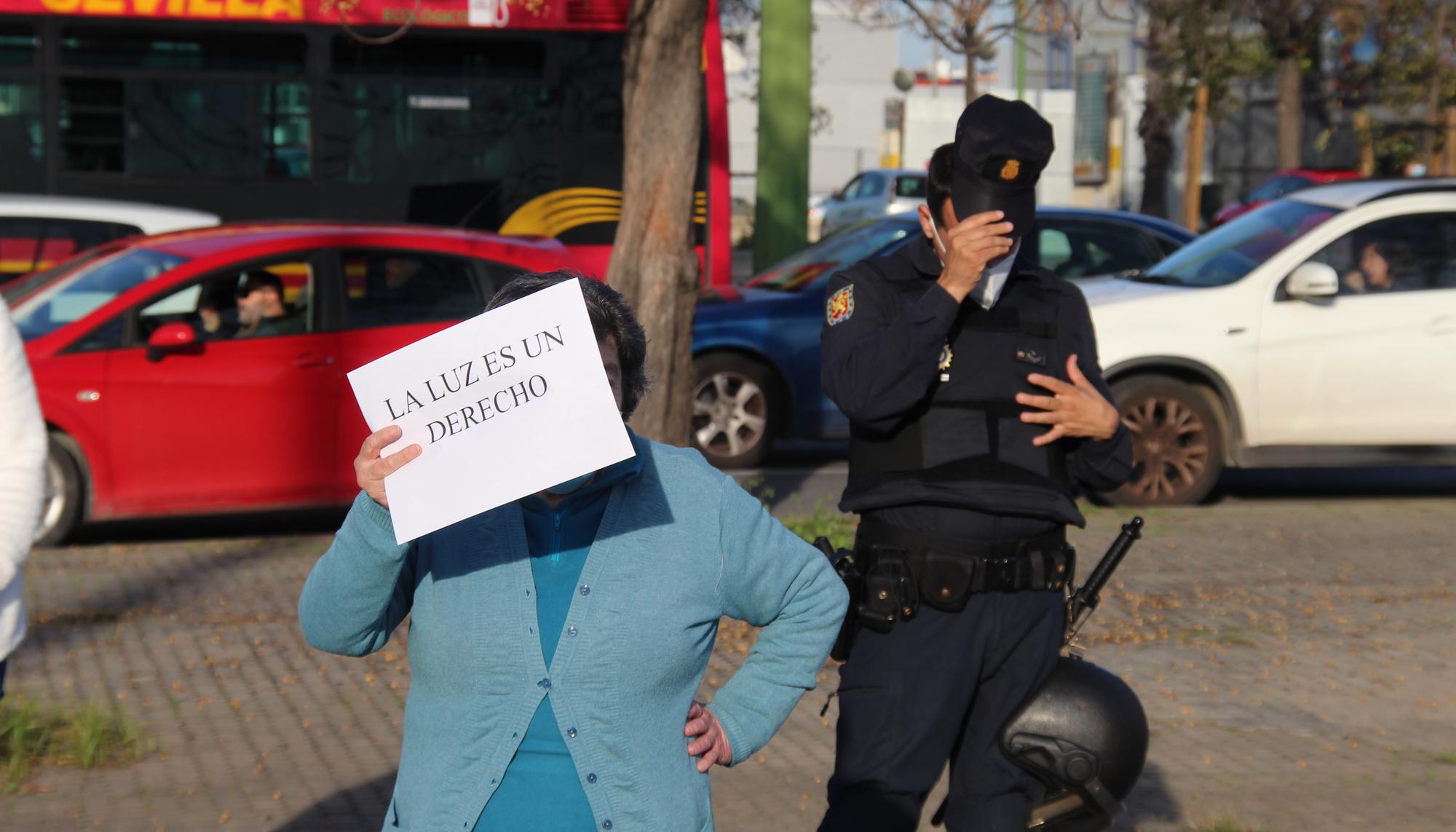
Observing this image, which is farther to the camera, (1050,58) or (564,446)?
(1050,58)

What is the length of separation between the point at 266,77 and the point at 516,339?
11965 mm

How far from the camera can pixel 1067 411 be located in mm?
3516

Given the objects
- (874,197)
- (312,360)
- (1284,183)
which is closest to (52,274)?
(312,360)

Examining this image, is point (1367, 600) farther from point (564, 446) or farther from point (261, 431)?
point (564, 446)

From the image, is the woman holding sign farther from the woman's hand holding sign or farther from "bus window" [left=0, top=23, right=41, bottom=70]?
"bus window" [left=0, top=23, right=41, bottom=70]

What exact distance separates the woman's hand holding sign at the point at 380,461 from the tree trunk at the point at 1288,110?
3051cm

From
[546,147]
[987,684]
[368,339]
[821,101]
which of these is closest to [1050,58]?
[821,101]

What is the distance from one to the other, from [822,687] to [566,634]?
13.0 ft

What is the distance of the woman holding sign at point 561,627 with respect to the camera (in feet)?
8.16

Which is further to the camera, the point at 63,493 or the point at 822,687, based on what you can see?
the point at 63,493

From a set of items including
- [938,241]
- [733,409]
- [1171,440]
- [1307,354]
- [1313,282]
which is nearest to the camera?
[938,241]

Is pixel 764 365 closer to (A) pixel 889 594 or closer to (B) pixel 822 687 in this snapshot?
(B) pixel 822 687

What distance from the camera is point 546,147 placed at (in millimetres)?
14117

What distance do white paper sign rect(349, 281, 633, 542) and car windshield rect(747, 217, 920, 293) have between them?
8.92 meters
